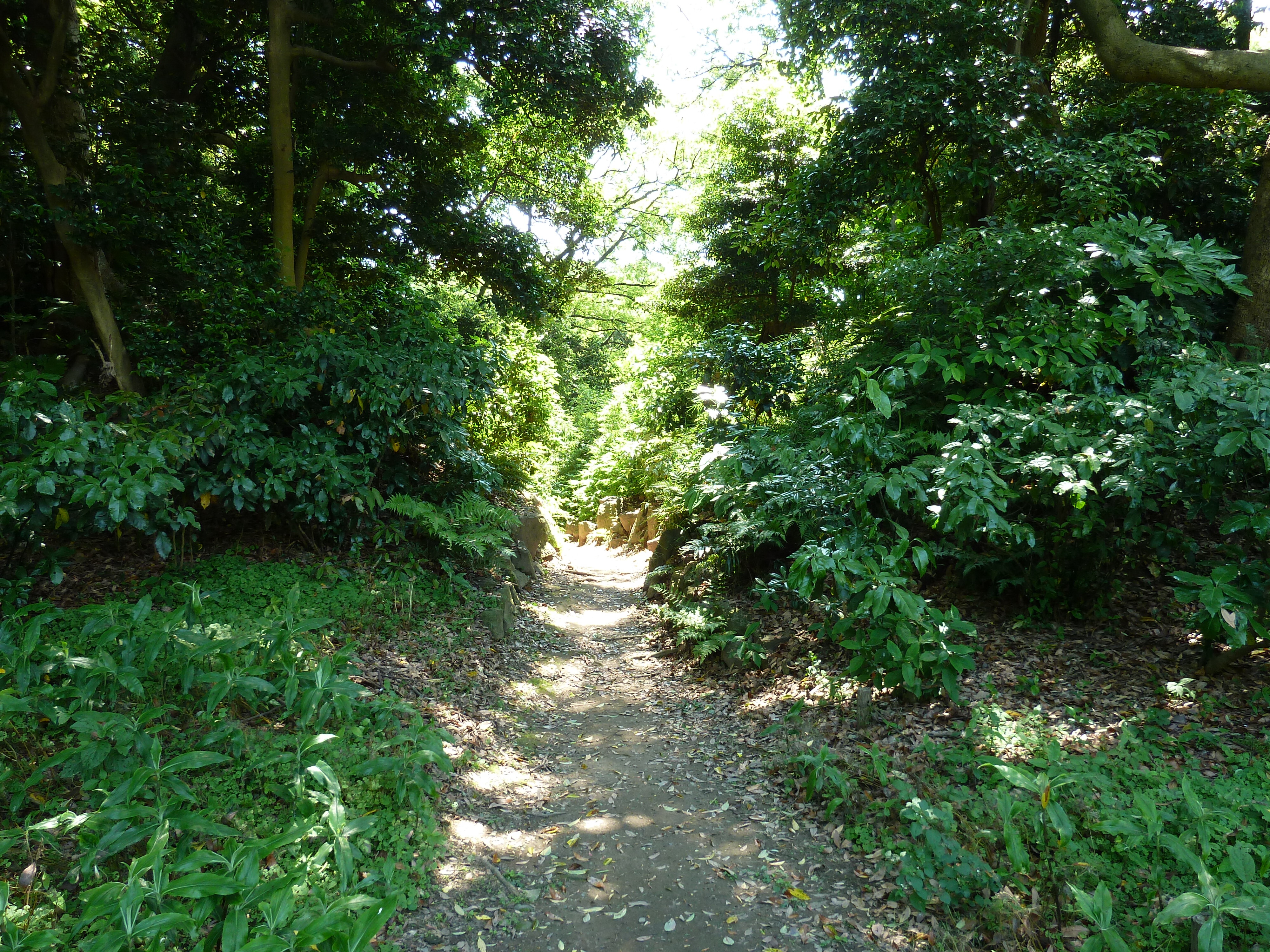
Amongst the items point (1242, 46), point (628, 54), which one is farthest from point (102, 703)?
point (1242, 46)

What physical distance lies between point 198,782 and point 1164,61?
810 centimetres

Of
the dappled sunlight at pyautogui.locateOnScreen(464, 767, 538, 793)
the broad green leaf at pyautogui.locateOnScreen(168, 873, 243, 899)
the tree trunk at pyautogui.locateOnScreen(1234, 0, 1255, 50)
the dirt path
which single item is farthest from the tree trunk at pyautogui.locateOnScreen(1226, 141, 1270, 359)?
the broad green leaf at pyautogui.locateOnScreen(168, 873, 243, 899)

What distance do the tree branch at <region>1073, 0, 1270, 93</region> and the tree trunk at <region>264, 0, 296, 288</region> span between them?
24.6ft

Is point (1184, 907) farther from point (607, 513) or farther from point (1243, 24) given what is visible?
point (607, 513)

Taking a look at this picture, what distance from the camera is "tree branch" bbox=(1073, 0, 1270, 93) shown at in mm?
4965

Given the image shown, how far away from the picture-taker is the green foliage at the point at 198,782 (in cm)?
220

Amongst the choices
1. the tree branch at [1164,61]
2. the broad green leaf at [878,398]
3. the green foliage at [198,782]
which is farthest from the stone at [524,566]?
the tree branch at [1164,61]

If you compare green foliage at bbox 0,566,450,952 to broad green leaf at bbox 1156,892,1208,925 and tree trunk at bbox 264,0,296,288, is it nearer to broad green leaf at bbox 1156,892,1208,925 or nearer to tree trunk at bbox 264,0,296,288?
broad green leaf at bbox 1156,892,1208,925

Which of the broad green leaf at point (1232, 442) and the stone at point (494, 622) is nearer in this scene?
the broad green leaf at point (1232, 442)

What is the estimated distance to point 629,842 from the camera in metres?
3.59

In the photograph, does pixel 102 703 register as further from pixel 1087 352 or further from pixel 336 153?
pixel 336 153

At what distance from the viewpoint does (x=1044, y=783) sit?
2.66 metres

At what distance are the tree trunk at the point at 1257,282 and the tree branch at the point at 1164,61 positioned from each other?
29.3 inches

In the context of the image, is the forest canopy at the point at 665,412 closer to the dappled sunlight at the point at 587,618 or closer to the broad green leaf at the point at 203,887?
the broad green leaf at the point at 203,887
